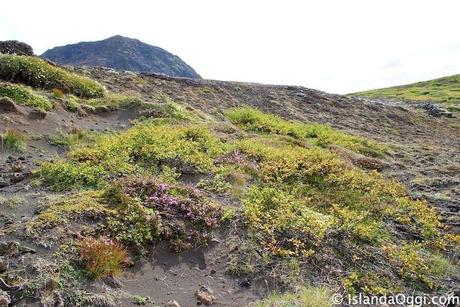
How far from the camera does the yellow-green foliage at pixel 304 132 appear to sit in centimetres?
2116

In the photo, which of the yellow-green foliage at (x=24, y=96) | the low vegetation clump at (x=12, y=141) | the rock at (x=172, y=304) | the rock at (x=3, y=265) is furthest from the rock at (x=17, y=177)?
the yellow-green foliage at (x=24, y=96)

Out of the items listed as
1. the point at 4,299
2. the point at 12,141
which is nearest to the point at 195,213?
the point at 4,299

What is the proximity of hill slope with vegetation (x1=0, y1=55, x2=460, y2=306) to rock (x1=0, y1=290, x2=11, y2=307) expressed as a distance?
70 millimetres

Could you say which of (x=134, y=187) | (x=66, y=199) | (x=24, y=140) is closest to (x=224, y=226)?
(x=134, y=187)

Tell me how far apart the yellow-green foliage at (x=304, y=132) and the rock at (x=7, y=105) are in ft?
34.1

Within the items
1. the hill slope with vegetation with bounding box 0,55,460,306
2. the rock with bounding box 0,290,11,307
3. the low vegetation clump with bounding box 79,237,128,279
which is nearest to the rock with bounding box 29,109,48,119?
the hill slope with vegetation with bounding box 0,55,460,306

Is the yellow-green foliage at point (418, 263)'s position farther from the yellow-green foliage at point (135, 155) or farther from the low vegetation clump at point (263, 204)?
the yellow-green foliage at point (135, 155)

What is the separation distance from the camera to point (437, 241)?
36.5ft

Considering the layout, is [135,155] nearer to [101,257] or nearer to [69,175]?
[69,175]

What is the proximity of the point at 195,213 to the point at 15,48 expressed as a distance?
19647 mm

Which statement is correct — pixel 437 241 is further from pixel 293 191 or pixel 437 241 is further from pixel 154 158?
pixel 154 158

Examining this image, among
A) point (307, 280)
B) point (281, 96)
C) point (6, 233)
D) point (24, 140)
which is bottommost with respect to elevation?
point (307, 280)

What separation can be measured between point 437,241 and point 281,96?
22.5 meters

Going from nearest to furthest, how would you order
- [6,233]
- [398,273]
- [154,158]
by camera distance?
[6,233], [398,273], [154,158]
